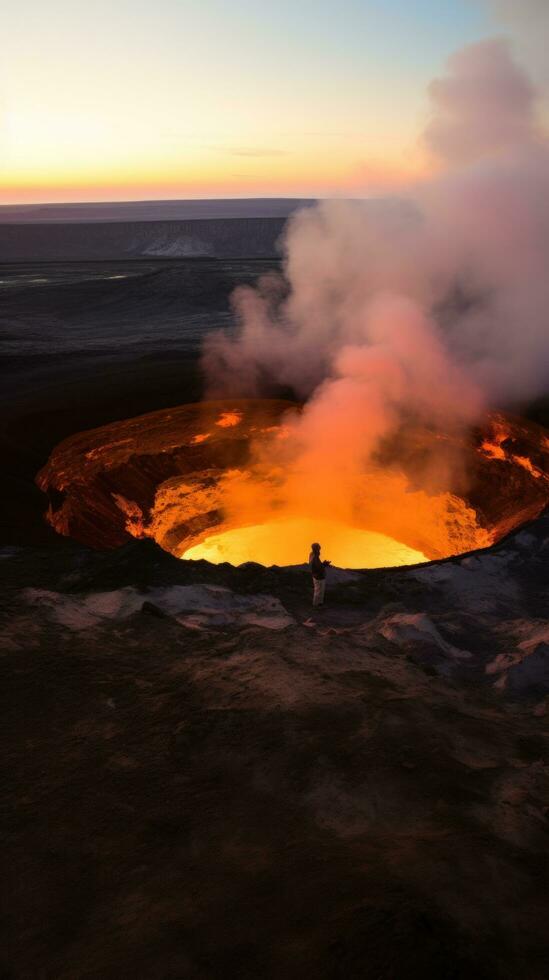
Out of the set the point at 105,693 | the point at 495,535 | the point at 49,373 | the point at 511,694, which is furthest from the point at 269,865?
the point at 49,373

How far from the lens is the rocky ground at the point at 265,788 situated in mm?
2709

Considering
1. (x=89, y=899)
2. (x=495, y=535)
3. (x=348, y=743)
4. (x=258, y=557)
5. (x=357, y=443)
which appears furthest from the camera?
(x=357, y=443)

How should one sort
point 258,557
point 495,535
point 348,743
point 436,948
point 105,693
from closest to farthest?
point 436,948
point 348,743
point 105,693
point 495,535
point 258,557

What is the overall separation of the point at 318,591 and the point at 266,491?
11966 millimetres

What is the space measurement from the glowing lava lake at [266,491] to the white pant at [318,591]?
670 cm

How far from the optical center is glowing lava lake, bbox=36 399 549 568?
14.8 m

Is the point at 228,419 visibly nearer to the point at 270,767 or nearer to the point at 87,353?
the point at 87,353

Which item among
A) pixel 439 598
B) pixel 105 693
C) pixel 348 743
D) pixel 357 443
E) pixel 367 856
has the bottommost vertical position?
pixel 367 856

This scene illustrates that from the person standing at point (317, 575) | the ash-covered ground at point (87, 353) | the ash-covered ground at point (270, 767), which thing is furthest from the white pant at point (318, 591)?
the ash-covered ground at point (87, 353)

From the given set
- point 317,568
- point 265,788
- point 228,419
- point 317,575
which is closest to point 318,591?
point 317,575

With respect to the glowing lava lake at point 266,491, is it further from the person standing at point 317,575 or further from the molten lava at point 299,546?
the person standing at point 317,575

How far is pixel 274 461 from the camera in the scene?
755 inches

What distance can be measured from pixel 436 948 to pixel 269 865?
102 cm

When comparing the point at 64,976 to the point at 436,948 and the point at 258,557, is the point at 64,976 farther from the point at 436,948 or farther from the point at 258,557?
the point at 258,557
